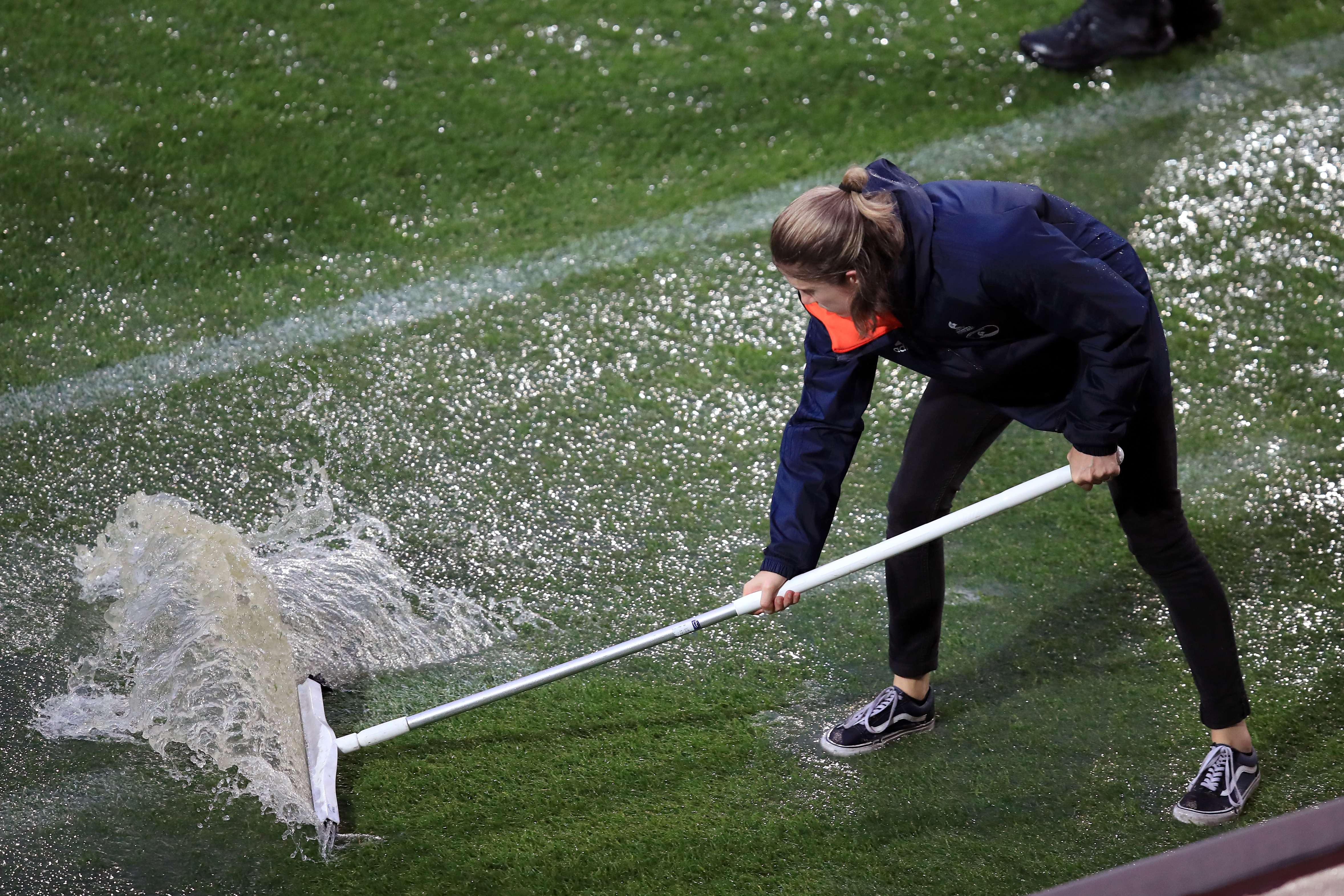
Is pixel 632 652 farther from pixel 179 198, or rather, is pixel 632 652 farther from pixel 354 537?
pixel 179 198

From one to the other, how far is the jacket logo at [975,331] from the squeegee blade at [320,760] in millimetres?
1451

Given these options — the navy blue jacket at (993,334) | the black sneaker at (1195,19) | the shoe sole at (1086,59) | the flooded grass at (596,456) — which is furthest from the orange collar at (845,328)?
the black sneaker at (1195,19)

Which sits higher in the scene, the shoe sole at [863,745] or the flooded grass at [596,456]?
the flooded grass at [596,456]

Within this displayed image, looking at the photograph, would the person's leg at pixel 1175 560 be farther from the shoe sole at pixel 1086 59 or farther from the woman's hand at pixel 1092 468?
the shoe sole at pixel 1086 59

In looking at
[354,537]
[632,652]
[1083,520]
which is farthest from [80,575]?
[1083,520]

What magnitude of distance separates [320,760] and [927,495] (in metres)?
1.30

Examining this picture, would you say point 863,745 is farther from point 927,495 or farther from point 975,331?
point 975,331

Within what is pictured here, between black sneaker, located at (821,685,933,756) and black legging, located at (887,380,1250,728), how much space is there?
0.83 ft

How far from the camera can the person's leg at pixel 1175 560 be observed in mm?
2145

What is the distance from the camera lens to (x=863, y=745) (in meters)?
2.57

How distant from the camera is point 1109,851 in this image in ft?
7.72

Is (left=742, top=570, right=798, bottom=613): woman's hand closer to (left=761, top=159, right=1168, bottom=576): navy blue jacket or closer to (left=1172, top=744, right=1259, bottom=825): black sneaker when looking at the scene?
(left=761, top=159, right=1168, bottom=576): navy blue jacket

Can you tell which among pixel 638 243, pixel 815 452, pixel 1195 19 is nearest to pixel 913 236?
pixel 815 452

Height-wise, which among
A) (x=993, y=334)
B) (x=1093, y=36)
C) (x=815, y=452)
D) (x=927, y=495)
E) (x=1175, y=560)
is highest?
(x=1093, y=36)
